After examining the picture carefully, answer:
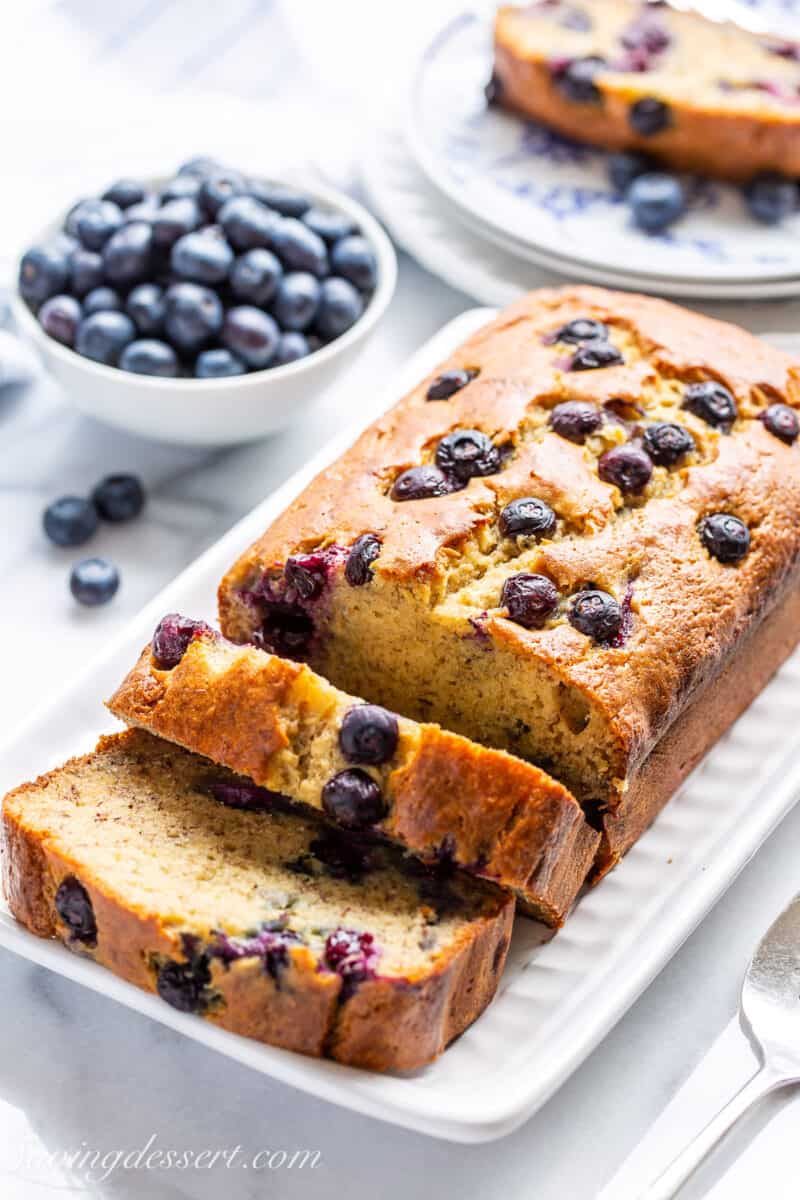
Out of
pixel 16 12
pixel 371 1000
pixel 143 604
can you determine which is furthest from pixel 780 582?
pixel 16 12

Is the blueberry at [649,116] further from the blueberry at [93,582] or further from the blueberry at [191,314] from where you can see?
the blueberry at [93,582]

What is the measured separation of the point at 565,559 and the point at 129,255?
171cm

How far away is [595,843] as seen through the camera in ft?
9.12

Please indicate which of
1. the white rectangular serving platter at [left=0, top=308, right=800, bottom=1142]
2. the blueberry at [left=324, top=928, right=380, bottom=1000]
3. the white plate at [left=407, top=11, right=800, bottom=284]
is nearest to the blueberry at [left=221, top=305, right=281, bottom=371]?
the white rectangular serving platter at [left=0, top=308, right=800, bottom=1142]

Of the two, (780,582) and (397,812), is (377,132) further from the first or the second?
(397,812)

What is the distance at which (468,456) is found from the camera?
3.11 m

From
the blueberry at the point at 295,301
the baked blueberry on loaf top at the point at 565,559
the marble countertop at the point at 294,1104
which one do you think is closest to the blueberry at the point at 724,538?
the baked blueberry on loaf top at the point at 565,559

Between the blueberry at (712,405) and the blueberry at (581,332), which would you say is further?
the blueberry at (581,332)

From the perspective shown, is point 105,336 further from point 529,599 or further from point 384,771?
point 384,771

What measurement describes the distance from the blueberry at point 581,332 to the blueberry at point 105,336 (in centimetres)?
118

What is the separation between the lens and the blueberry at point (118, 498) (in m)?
3.93

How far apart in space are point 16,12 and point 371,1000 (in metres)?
4.70

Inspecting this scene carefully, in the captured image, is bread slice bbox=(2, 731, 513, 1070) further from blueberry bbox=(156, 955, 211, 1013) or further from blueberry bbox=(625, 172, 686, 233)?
blueberry bbox=(625, 172, 686, 233)

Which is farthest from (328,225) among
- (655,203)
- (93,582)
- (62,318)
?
(93,582)
